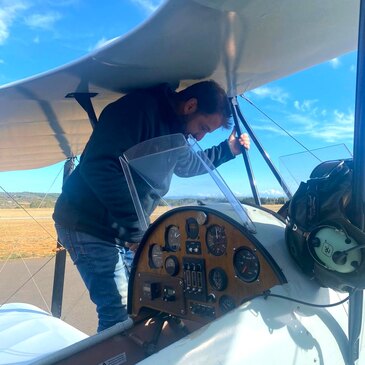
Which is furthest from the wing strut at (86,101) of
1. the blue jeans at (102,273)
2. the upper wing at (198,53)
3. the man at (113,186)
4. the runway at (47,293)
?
the runway at (47,293)

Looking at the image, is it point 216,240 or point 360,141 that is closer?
point 360,141

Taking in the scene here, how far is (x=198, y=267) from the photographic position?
144 cm

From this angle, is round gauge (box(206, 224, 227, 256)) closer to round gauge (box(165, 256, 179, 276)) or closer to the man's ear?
round gauge (box(165, 256, 179, 276))

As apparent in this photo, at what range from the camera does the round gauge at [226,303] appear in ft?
4.27

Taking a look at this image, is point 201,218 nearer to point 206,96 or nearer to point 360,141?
point 360,141

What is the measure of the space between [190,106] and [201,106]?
7cm

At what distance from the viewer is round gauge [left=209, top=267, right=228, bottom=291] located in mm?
1339

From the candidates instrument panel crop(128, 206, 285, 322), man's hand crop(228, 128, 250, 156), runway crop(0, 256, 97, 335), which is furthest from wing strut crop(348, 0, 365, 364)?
runway crop(0, 256, 97, 335)

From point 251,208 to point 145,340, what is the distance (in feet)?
2.28

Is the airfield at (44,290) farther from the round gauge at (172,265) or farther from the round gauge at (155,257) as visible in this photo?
the round gauge at (172,265)

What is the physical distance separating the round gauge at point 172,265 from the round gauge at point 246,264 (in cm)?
31

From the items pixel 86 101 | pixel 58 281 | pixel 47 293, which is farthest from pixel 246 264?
pixel 47 293

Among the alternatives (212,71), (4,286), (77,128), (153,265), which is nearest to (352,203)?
(153,265)

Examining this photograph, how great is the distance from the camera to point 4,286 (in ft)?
22.6
